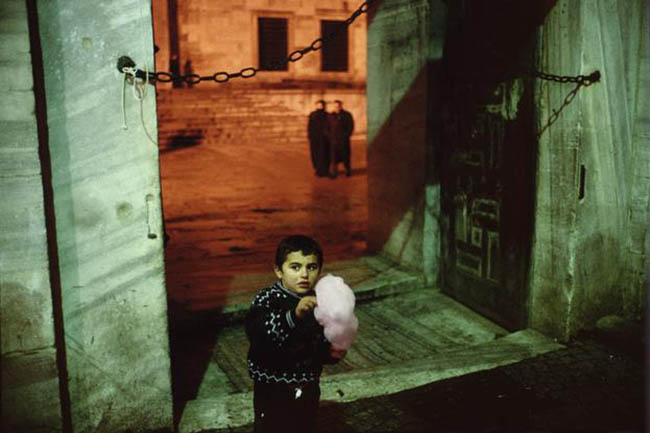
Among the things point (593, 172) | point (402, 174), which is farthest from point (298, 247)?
point (402, 174)

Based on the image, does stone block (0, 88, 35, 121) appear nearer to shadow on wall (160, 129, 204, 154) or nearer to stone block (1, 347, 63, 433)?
stone block (1, 347, 63, 433)

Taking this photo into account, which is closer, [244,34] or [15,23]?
[15,23]

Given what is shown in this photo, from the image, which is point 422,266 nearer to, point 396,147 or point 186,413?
point 396,147

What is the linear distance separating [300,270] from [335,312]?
1.08 feet

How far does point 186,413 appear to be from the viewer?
4035mm

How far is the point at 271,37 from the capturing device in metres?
28.4

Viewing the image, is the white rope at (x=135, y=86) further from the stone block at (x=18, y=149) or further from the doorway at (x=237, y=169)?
the doorway at (x=237, y=169)

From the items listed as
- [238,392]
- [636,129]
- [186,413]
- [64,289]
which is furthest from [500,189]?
[64,289]

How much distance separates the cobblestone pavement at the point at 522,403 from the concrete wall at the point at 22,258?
4.22ft

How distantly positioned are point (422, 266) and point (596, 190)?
247cm

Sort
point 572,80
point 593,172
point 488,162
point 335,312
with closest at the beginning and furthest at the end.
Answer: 1. point 335,312
2. point 572,80
3. point 593,172
4. point 488,162

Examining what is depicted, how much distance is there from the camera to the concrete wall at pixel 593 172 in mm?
4738

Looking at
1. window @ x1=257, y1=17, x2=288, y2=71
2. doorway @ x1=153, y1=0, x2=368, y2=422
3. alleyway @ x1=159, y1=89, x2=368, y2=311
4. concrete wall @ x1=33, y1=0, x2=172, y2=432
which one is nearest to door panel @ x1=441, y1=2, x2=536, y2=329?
doorway @ x1=153, y1=0, x2=368, y2=422

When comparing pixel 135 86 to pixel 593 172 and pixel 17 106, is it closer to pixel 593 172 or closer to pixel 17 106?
pixel 17 106
